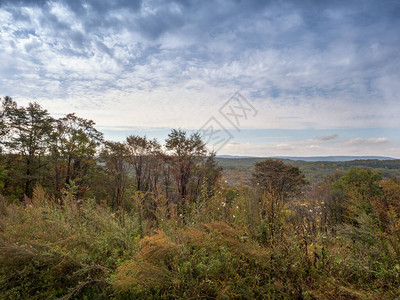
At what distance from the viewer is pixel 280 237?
2.51 metres

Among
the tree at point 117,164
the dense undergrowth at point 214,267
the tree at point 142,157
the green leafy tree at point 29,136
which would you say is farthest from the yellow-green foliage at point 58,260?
the green leafy tree at point 29,136

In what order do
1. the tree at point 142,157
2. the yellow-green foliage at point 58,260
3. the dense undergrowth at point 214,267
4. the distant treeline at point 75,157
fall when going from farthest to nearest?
the tree at point 142,157 < the distant treeline at point 75,157 < the yellow-green foliage at point 58,260 < the dense undergrowth at point 214,267

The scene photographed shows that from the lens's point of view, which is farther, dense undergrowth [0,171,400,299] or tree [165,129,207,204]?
tree [165,129,207,204]

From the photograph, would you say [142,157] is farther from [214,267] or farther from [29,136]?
[214,267]

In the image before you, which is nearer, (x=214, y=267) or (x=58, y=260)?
(x=214, y=267)

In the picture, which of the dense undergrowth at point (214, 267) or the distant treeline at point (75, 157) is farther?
the distant treeline at point (75, 157)

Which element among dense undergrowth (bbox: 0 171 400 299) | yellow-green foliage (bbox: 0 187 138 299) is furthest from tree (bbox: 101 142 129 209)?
dense undergrowth (bbox: 0 171 400 299)

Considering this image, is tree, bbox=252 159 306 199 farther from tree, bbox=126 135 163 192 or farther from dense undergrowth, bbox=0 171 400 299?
dense undergrowth, bbox=0 171 400 299

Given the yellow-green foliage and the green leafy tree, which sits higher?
the green leafy tree

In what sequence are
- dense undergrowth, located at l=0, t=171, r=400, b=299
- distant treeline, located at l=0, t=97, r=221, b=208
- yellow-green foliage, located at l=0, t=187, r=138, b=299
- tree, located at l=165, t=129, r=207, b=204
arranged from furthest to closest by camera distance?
distant treeline, located at l=0, t=97, r=221, b=208 < tree, located at l=165, t=129, r=207, b=204 < yellow-green foliage, located at l=0, t=187, r=138, b=299 < dense undergrowth, located at l=0, t=171, r=400, b=299

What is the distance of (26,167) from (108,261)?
19.4 m

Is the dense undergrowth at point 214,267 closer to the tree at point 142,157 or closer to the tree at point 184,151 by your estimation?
the tree at point 184,151

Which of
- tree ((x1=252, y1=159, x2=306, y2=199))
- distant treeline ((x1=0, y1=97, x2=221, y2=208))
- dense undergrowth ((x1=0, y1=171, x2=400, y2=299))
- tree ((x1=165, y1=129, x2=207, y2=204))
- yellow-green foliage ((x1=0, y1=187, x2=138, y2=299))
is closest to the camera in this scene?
dense undergrowth ((x1=0, y1=171, x2=400, y2=299))

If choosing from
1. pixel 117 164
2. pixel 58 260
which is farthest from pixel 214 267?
pixel 117 164
